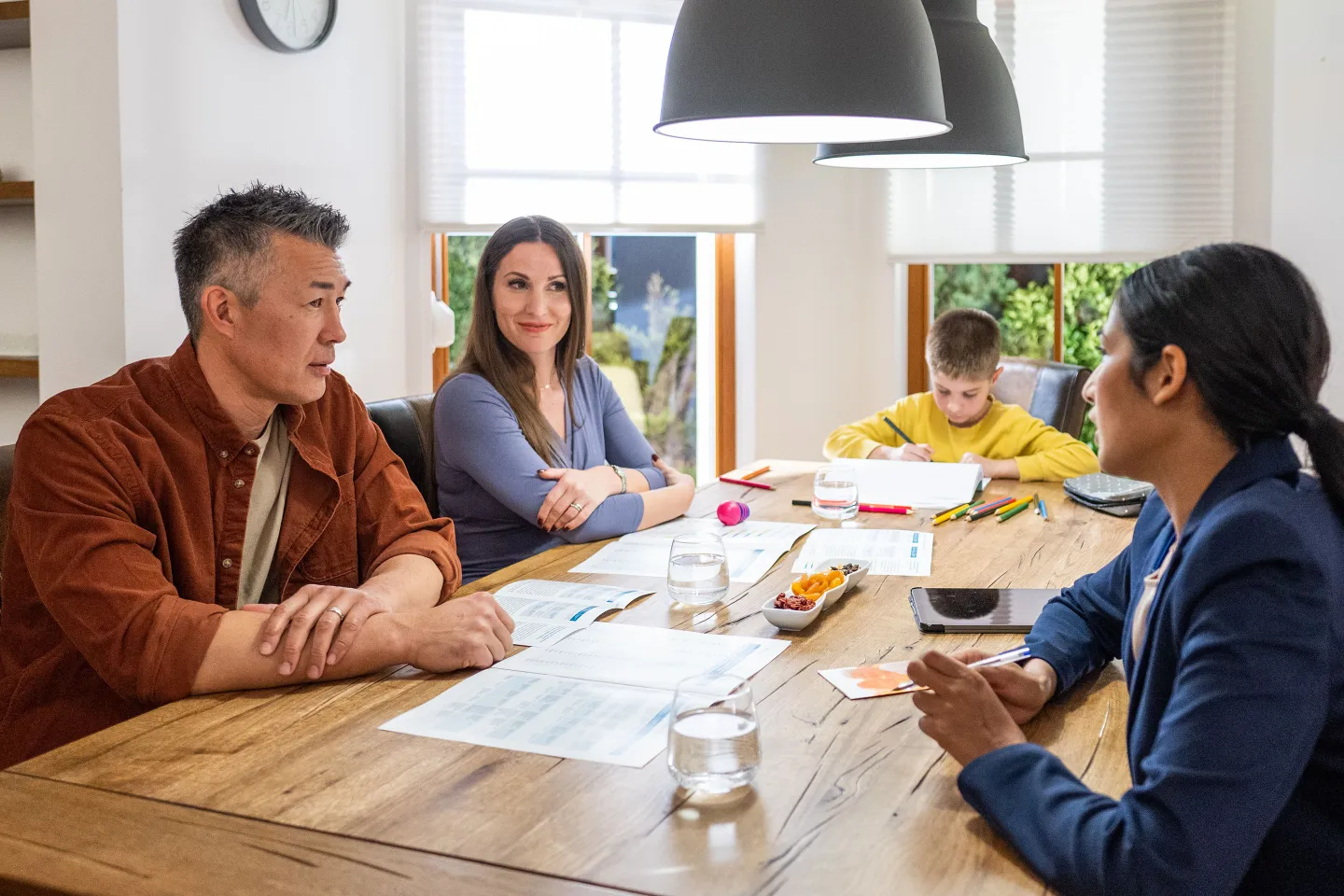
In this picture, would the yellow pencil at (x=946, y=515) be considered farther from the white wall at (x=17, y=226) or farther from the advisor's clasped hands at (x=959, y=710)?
the white wall at (x=17, y=226)

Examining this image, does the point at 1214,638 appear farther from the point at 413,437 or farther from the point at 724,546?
the point at 413,437

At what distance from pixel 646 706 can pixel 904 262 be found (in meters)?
3.31

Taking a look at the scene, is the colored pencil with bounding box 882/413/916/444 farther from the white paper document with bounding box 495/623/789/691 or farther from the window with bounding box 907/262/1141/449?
the white paper document with bounding box 495/623/789/691

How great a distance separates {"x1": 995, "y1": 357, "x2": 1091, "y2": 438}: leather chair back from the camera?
11.2 feet

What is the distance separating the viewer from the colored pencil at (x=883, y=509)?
2527 mm

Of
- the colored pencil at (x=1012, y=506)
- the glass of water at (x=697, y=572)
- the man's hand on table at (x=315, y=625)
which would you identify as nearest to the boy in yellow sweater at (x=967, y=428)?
the colored pencil at (x=1012, y=506)

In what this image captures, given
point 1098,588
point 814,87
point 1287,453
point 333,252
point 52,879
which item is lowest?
point 52,879

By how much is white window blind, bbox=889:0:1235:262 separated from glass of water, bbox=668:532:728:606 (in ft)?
9.28

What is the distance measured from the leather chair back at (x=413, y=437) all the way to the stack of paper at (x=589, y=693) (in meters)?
1.12

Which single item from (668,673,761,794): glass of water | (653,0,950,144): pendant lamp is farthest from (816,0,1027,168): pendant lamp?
(668,673,761,794): glass of water

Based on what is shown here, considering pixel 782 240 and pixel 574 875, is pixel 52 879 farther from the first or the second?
pixel 782 240

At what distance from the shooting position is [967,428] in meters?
3.22

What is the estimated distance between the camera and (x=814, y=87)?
1590 mm

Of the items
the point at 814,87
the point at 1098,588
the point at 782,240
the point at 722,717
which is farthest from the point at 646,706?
the point at 782,240
